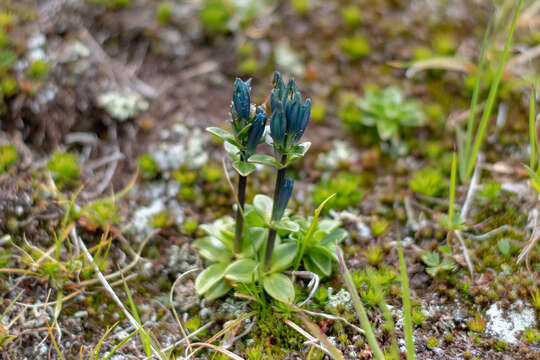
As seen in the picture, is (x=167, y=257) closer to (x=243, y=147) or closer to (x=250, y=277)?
(x=250, y=277)

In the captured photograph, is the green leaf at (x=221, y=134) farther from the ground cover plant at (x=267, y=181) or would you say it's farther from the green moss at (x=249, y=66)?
the green moss at (x=249, y=66)

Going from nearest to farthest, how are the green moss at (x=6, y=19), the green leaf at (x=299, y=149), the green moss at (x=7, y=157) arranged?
the green leaf at (x=299, y=149)
the green moss at (x=7, y=157)
the green moss at (x=6, y=19)

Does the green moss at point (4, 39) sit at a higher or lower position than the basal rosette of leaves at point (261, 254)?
higher

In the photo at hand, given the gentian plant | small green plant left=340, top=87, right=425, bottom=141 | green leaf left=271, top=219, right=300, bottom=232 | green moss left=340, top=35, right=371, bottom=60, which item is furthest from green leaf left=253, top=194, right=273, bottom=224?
green moss left=340, top=35, right=371, bottom=60

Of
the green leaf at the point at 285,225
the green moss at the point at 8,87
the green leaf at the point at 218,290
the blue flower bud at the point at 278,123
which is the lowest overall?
the green leaf at the point at 218,290

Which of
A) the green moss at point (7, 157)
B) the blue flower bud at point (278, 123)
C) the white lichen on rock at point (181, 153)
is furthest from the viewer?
the white lichen on rock at point (181, 153)

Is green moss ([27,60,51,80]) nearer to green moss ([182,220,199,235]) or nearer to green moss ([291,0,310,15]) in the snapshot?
green moss ([182,220,199,235])

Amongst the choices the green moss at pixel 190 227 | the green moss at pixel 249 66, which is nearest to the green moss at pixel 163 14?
the green moss at pixel 249 66
